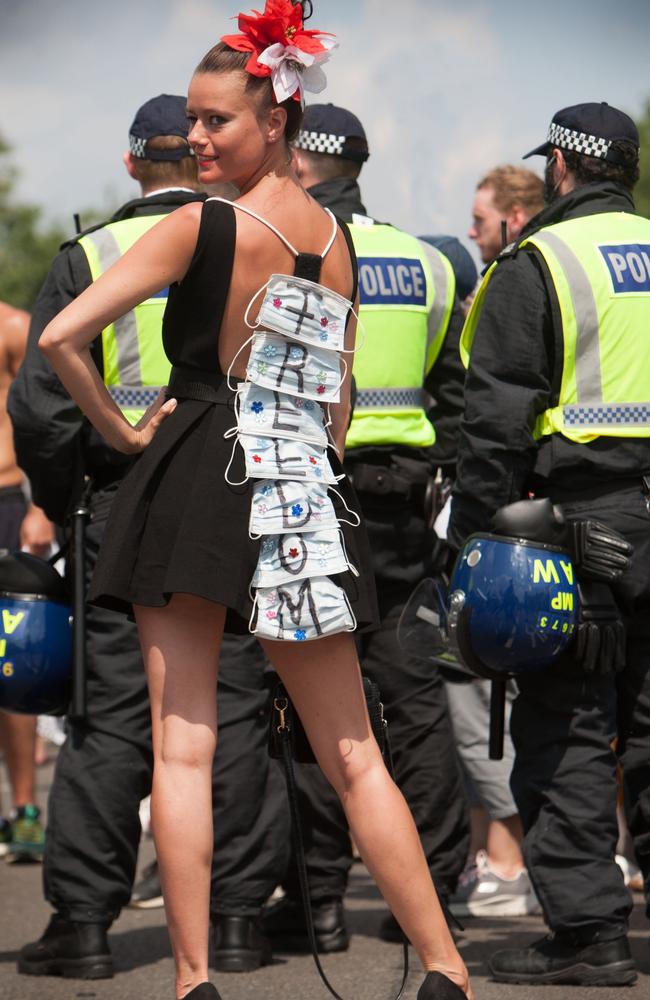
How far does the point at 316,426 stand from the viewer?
3.58 meters

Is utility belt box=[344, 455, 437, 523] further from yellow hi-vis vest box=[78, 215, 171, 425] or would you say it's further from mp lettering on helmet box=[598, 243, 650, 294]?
mp lettering on helmet box=[598, 243, 650, 294]

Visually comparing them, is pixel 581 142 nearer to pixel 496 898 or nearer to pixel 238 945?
pixel 238 945

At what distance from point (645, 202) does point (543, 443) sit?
66600 mm

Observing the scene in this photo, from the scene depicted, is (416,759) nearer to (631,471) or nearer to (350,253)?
(631,471)

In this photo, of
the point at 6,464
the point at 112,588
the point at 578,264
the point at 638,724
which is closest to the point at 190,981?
the point at 112,588

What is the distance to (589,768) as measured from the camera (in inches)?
175

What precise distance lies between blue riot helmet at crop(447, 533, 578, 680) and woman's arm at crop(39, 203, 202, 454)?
1.23m

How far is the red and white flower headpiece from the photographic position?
349 cm

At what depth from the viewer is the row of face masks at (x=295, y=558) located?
347cm

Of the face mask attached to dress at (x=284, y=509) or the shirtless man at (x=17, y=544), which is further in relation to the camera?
the shirtless man at (x=17, y=544)

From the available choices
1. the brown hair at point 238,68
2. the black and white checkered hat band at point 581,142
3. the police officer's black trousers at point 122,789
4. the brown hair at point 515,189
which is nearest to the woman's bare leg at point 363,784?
the brown hair at point 238,68

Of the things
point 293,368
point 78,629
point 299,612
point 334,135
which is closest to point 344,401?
point 293,368

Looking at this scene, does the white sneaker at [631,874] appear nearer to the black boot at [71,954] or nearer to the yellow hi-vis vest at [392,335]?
the yellow hi-vis vest at [392,335]

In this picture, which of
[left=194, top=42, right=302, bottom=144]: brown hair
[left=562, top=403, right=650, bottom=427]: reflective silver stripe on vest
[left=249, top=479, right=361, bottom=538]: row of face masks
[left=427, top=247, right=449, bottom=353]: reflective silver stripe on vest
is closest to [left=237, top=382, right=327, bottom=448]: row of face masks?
[left=249, top=479, right=361, bottom=538]: row of face masks
